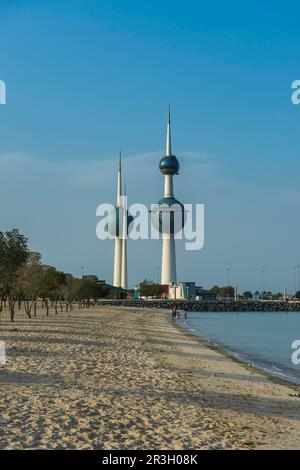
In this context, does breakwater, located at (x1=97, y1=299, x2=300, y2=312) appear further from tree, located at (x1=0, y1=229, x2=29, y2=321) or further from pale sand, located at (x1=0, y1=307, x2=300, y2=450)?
pale sand, located at (x1=0, y1=307, x2=300, y2=450)

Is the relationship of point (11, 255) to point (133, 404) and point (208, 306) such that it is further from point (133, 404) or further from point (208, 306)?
point (208, 306)

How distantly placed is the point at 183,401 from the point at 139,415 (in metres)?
2.39

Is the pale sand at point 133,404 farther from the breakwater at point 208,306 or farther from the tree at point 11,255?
the breakwater at point 208,306

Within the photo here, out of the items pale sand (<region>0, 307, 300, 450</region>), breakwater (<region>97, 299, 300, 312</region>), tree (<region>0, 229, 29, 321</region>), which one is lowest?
pale sand (<region>0, 307, 300, 450</region>)

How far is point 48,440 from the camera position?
28.7ft

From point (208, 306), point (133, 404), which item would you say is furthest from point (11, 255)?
point (208, 306)

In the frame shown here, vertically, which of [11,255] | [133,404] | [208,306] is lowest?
[133,404]

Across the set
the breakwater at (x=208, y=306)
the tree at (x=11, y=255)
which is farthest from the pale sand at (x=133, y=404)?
the breakwater at (x=208, y=306)

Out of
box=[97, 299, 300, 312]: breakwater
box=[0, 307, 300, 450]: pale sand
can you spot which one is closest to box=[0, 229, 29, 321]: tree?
box=[0, 307, 300, 450]: pale sand

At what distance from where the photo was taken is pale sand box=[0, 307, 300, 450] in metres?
9.23

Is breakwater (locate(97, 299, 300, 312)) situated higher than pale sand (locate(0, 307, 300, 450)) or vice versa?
breakwater (locate(97, 299, 300, 312))

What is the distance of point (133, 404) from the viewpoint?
12.2m

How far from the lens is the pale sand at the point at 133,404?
9227mm
